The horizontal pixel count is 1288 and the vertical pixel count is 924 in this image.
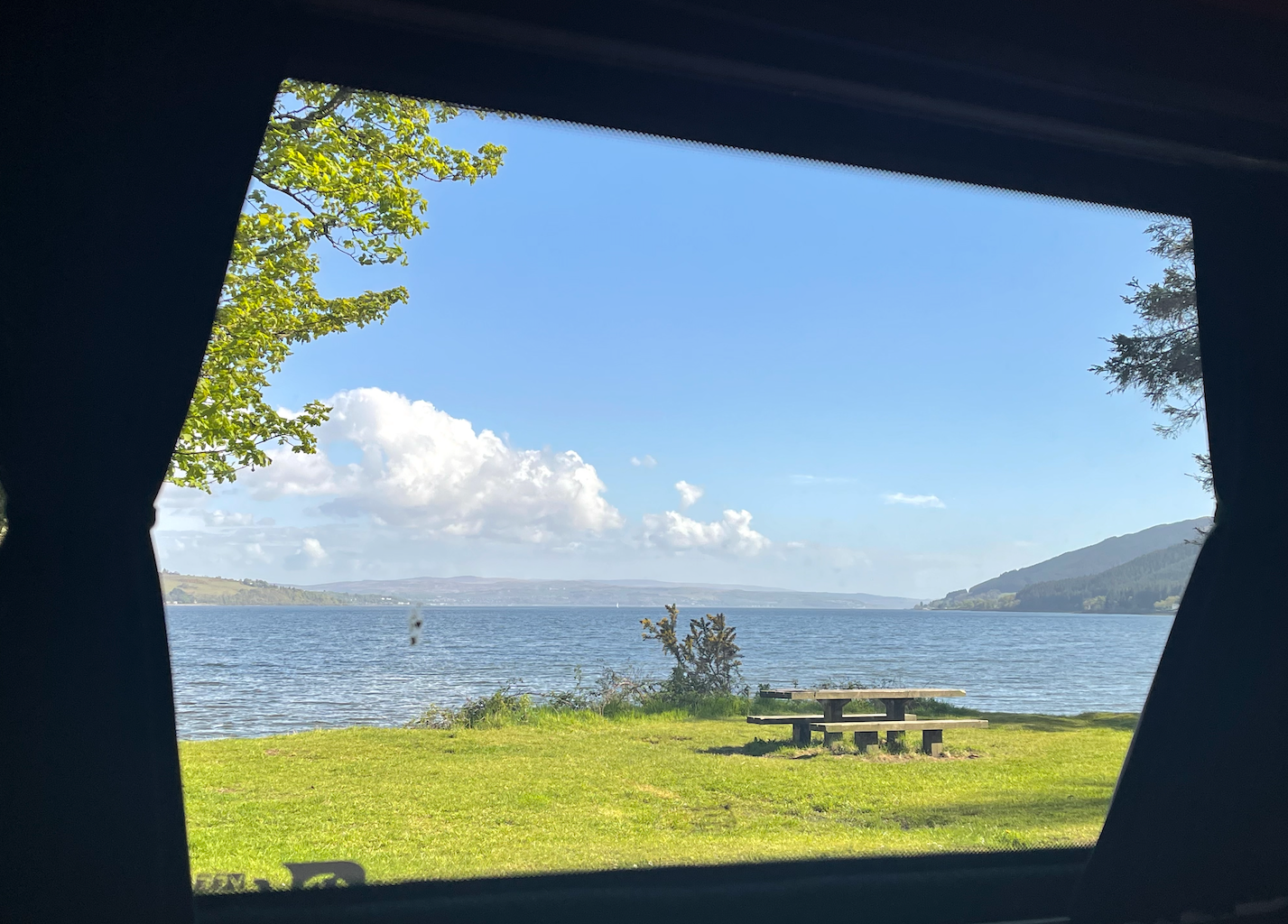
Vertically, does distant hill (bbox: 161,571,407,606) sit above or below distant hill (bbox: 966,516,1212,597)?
below

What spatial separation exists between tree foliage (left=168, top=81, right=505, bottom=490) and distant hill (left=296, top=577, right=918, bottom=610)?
7.85 meters


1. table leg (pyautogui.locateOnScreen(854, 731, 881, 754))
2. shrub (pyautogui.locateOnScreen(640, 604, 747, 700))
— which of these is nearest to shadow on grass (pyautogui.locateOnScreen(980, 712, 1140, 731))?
table leg (pyautogui.locateOnScreen(854, 731, 881, 754))

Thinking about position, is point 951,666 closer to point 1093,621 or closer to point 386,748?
point 1093,621

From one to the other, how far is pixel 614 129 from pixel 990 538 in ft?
51.0

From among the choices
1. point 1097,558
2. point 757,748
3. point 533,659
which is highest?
point 1097,558

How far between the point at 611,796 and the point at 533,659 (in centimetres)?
984

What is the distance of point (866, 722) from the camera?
14.6ft

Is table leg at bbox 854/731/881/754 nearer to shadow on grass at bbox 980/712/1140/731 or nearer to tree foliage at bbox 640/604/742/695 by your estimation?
tree foliage at bbox 640/604/742/695

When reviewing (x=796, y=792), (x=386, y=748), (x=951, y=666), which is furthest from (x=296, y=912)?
(x=951, y=666)

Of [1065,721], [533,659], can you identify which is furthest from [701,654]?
[533,659]

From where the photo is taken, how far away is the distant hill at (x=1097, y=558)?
4061mm

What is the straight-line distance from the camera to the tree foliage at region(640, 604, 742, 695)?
581 cm

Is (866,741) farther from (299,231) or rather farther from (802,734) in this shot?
(299,231)

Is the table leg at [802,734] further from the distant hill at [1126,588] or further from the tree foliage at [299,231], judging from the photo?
the tree foliage at [299,231]
